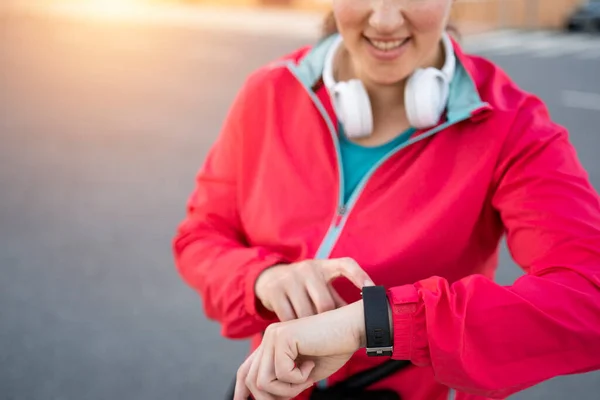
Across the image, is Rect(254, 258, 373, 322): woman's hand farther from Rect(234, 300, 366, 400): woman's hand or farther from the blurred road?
the blurred road

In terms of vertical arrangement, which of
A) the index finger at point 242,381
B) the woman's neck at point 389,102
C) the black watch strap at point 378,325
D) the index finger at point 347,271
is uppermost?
the woman's neck at point 389,102

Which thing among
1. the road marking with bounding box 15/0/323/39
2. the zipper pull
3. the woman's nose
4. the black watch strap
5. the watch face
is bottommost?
the road marking with bounding box 15/0/323/39

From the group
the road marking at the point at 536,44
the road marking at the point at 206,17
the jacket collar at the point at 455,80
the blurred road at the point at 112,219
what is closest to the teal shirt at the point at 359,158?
the jacket collar at the point at 455,80

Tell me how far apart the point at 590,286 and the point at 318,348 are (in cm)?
46

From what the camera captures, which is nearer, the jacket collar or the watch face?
the watch face

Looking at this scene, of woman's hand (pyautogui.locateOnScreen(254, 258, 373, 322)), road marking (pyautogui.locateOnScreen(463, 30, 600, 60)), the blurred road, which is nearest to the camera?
woman's hand (pyautogui.locateOnScreen(254, 258, 373, 322))

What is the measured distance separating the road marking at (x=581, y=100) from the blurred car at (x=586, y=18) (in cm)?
779

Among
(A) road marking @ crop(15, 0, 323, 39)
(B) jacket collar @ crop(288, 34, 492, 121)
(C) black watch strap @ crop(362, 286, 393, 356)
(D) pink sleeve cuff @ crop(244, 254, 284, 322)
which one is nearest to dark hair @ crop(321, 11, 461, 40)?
(B) jacket collar @ crop(288, 34, 492, 121)

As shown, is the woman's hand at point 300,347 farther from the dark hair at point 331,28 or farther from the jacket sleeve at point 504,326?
the dark hair at point 331,28

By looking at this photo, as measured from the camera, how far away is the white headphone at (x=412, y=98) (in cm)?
144

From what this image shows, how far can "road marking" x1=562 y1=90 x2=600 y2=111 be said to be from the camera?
7.75 meters

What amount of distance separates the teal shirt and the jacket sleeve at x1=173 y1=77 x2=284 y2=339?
0.22 m

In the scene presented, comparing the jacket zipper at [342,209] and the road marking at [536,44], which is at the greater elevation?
the jacket zipper at [342,209]

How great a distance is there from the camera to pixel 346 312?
4.02 feet
